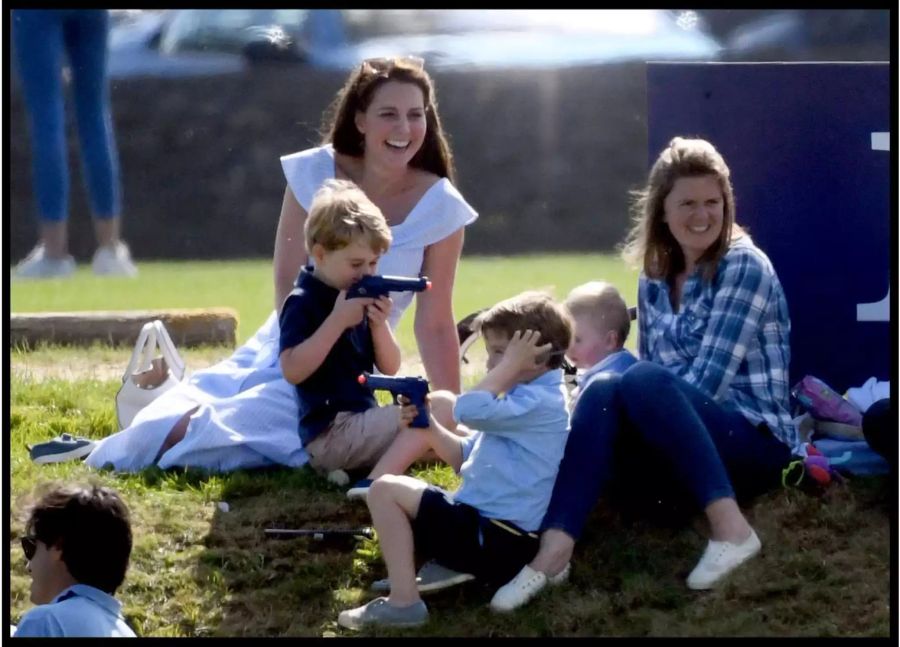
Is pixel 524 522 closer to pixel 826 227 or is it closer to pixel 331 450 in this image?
pixel 331 450

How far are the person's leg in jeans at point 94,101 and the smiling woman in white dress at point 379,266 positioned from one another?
5.72m

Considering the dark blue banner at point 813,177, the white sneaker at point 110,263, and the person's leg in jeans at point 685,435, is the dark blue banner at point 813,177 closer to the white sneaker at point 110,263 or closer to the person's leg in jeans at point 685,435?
the person's leg in jeans at point 685,435

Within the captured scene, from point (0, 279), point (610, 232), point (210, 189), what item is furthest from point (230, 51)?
point (0, 279)

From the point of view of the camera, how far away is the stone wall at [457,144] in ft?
58.6

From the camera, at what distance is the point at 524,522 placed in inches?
157

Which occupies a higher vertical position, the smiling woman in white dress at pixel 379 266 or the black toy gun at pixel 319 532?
the smiling woman in white dress at pixel 379 266

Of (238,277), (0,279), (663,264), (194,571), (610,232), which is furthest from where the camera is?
(610,232)

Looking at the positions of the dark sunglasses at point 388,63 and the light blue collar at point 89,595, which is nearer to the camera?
the light blue collar at point 89,595

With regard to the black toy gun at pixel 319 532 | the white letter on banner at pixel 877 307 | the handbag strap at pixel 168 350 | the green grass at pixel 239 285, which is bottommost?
the green grass at pixel 239 285

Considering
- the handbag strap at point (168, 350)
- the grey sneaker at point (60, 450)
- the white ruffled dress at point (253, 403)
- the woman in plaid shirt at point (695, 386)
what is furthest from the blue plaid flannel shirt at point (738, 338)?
the grey sneaker at point (60, 450)

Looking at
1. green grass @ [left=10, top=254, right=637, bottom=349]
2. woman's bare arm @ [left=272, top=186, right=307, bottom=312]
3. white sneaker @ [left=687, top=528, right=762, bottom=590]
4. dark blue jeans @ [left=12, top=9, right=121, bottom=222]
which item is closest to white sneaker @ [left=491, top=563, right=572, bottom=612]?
white sneaker @ [left=687, top=528, right=762, bottom=590]

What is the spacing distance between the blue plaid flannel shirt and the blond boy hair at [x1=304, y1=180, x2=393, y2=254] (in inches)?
33.2

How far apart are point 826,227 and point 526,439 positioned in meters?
1.57

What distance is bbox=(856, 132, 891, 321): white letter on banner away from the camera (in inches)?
196
